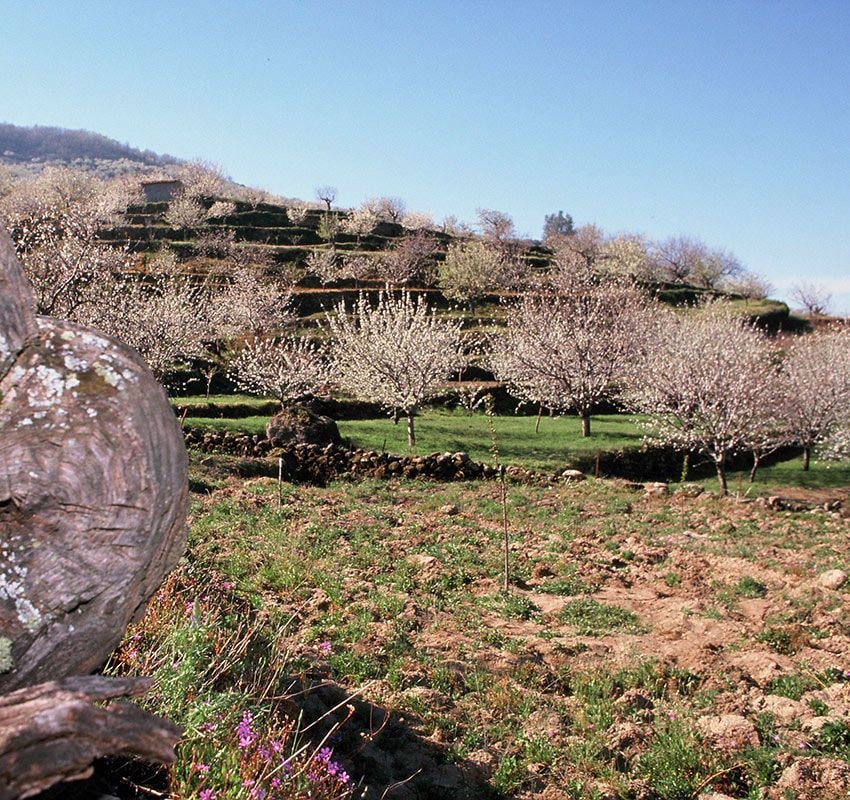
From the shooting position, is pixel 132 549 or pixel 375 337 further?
pixel 375 337

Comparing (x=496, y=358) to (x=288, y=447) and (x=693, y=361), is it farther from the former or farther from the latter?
(x=288, y=447)

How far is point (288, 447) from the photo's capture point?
23859 mm

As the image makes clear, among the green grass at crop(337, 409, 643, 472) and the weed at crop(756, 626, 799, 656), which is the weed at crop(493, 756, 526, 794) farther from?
the green grass at crop(337, 409, 643, 472)

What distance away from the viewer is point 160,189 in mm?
97812

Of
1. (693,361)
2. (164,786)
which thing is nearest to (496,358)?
(693,361)

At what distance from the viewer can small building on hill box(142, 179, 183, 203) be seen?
9688cm

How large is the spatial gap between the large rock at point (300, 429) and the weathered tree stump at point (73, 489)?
21.6 metres

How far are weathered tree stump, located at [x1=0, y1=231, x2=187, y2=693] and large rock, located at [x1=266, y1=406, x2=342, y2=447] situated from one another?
21639 mm

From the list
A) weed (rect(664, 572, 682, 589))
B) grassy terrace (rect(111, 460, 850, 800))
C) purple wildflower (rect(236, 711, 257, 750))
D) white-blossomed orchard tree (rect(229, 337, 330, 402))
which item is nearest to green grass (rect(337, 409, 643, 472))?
white-blossomed orchard tree (rect(229, 337, 330, 402))

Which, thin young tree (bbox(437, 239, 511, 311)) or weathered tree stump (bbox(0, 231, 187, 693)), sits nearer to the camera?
weathered tree stump (bbox(0, 231, 187, 693))

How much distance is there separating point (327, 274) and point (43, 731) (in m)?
67.5

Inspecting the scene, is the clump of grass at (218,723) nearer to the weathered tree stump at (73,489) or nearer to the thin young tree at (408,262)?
the weathered tree stump at (73,489)

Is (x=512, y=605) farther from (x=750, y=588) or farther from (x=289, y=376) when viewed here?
(x=289, y=376)

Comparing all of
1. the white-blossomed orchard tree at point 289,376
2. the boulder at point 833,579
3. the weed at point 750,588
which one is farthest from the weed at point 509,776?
the white-blossomed orchard tree at point 289,376
